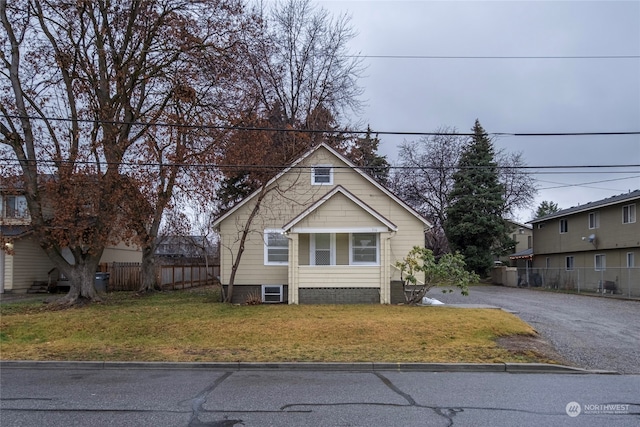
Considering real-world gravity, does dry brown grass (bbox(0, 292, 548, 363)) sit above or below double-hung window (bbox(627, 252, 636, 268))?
below

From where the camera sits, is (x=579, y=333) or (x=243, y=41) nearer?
(x=579, y=333)

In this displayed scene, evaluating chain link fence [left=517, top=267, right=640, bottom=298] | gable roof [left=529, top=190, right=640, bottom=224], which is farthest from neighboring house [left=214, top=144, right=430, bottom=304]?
gable roof [left=529, top=190, right=640, bottom=224]

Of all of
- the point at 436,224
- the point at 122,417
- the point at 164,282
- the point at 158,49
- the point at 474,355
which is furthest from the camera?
the point at 436,224

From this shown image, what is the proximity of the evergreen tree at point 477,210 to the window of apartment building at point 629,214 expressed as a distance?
1124cm

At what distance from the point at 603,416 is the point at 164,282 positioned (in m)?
26.1

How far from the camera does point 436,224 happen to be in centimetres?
4894

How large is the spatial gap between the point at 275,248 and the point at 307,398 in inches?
557

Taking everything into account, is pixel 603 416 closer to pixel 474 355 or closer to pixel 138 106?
pixel 474 355

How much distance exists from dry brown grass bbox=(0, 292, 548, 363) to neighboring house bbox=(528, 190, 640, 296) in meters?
16.8

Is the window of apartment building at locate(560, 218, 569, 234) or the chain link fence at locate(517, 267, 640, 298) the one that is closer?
the chain link fence at locate(517, 267, 640, 298)

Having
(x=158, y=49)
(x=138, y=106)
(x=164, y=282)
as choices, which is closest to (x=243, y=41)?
(x=158, y=49)

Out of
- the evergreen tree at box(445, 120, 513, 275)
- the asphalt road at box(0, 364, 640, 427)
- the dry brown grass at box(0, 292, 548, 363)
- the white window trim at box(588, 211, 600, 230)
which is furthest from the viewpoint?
the evergreen tree at box(445, 120, 513, 275)

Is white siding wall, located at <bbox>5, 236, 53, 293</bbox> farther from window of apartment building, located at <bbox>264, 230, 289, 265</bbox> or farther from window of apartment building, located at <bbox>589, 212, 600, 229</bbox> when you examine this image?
window of apartment building, located at <bbox>589, 212, 600, 229</bbox>

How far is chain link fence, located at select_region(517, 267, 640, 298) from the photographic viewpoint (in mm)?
27000
